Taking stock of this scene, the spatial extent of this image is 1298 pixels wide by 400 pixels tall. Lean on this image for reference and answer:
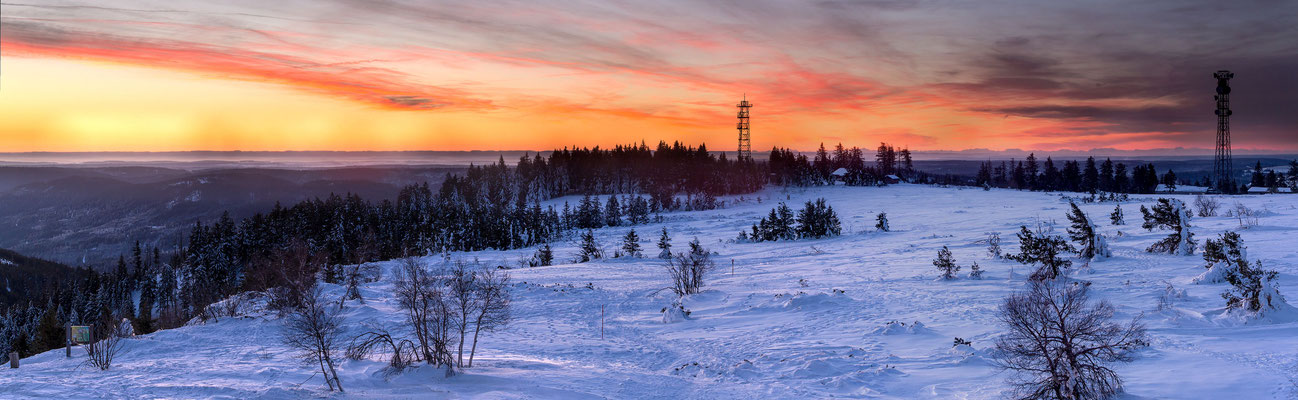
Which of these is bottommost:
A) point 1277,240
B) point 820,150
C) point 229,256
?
point 229,256

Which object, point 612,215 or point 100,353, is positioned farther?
point 612,215

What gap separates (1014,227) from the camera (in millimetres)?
52281

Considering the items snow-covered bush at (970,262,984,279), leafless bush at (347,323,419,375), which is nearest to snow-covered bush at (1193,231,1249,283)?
snow-covered bush at (970,262,984,279)

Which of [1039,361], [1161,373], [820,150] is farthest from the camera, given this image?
[820,150]

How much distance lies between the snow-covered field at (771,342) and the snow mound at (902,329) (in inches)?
2.8

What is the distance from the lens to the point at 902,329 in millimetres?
22734

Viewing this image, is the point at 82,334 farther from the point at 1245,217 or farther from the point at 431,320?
the point at 1245,217

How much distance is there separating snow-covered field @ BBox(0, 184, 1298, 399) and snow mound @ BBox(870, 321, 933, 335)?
70mm

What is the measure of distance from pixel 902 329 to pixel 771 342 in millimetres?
4891

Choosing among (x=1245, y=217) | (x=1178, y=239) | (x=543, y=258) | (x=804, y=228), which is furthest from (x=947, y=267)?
(x=543, y=258)

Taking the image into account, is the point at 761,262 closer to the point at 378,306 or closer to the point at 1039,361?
the point at 378,306

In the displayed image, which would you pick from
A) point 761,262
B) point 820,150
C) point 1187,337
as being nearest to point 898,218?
point 761,262

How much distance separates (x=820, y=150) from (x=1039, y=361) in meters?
142

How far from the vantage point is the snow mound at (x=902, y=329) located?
22359 mm
